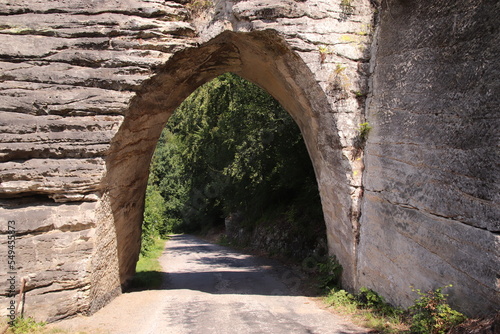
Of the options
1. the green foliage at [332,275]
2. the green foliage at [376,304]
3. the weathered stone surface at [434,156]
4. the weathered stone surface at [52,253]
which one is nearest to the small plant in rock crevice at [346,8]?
the weathered stone surface at [434,156]

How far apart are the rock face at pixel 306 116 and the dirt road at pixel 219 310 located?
626 millimetres

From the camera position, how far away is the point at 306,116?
859cm

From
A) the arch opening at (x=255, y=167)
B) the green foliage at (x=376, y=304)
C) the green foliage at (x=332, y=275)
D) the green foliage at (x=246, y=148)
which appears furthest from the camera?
the green foliage at (x=246, y=148)

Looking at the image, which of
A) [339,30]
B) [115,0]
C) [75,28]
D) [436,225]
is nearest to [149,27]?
[115,0]

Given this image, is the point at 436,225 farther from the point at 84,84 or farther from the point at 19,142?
the point at 19,142

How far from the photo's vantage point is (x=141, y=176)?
9164mm

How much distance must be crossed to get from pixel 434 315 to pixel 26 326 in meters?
5.74

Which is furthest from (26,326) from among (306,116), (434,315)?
(306,116)

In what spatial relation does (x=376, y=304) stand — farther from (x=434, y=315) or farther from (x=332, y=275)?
(x=434, y=315)

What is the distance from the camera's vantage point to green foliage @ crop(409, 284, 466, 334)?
4.84m

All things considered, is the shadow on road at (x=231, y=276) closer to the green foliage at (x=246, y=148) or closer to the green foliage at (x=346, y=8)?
the green foliage at (x=246, y=148)

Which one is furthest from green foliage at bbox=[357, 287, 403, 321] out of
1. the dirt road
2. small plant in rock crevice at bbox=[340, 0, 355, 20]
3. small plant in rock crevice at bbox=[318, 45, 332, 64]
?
small plant in rock crevice at bbox=[340, 0, 355, 20]

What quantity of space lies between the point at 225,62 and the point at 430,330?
651 cm

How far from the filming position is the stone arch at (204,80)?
24.8 feet
